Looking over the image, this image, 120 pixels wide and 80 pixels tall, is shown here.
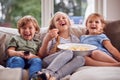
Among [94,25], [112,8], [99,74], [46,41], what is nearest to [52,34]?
[46,41]

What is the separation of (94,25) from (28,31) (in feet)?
2.07

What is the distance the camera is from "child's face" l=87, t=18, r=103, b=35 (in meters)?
2.46

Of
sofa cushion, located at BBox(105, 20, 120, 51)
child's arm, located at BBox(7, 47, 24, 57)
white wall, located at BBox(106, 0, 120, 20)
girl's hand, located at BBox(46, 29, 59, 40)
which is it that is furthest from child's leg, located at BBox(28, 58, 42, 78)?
white wall, located at BBox(106, 0, 120, 20)

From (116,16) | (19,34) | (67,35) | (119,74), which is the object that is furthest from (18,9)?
(119,74)

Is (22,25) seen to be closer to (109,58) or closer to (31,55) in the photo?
(31,55)

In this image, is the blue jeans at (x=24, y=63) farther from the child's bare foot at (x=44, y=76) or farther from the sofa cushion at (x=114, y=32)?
the sofa cushion at (x=114, y=32)

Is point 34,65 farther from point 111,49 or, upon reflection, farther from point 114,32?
point 114,32

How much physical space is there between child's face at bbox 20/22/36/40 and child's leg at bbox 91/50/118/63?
0.61 m

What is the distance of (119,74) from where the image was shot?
5.40 feet

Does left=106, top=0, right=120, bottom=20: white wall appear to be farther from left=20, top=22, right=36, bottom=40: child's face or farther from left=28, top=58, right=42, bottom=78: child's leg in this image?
left=28, top=58, right=42, bottom=78: child's leg

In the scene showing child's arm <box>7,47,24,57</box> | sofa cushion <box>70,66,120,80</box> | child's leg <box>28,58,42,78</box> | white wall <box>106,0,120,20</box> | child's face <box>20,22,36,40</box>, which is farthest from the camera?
white wall <box>106,0,120,20</box>

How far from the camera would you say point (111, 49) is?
2.33 metres

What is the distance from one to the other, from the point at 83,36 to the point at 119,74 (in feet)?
2.97

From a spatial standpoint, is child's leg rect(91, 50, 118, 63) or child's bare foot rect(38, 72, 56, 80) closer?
child's bare foot rect(38, 72, 56, 80)
